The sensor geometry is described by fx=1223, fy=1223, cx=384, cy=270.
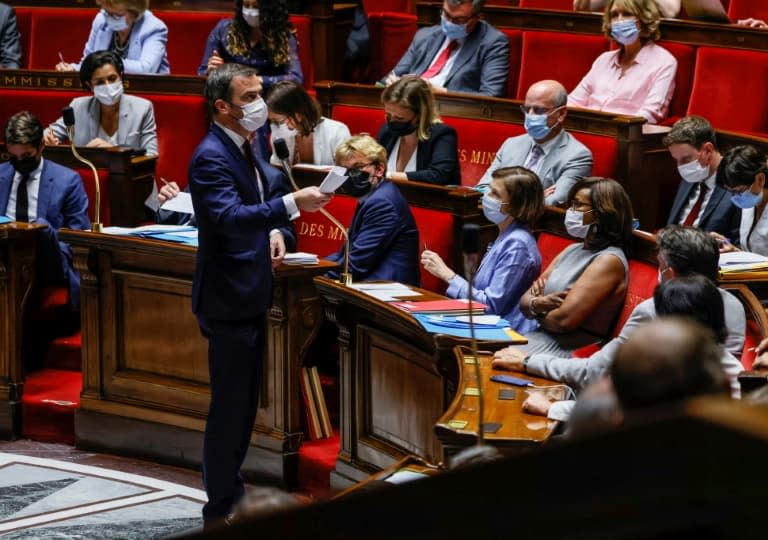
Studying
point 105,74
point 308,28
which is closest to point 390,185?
point 105,74

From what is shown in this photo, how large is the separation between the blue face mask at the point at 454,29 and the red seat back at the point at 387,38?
33.1 inches

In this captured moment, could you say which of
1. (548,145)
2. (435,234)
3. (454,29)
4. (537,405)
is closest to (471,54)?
(454,29)

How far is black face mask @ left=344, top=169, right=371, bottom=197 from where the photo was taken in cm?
270

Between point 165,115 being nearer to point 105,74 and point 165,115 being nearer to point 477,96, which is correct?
point 105,74

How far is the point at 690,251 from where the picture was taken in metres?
1.90

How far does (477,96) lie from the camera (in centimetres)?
350

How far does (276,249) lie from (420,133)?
28.8 inches

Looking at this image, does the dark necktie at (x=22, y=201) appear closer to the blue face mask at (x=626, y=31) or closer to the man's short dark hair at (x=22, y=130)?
the man's short dark hair at (x=22, y=130)

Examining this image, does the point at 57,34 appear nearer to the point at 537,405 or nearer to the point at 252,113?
the point at 252,113

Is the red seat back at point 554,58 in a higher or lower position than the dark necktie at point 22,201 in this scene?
higher

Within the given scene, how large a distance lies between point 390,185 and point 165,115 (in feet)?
4.63

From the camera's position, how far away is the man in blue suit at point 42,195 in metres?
3.26

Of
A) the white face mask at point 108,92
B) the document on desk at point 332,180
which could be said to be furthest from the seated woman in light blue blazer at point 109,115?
the document on desk at point 332,180

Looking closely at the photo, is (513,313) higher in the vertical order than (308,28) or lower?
lower
